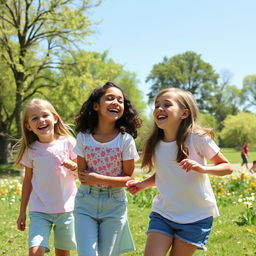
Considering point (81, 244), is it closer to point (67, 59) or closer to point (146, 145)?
point (146, 145)

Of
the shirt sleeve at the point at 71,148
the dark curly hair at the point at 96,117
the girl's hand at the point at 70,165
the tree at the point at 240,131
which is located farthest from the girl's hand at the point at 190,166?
the tree at the point at 240,131

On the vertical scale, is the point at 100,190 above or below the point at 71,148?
below

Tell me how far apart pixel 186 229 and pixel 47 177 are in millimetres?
1387

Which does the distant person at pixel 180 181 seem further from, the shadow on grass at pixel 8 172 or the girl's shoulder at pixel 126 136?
the shadow on grass at pixel 8 172

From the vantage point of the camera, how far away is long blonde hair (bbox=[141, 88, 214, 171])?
10.6 feet

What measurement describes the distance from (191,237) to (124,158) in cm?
78

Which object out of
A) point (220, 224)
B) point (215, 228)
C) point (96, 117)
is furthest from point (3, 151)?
point (96, 117)

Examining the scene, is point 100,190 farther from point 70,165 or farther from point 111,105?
point 111,105

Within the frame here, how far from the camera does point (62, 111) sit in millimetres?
24812

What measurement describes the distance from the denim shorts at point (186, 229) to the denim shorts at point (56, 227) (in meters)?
0.92

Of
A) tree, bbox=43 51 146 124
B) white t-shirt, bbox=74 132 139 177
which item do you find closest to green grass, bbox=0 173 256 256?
white t-shirt, bbox=74 132 139 177

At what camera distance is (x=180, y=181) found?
317 centimetres

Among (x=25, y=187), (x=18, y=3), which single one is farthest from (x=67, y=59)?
(x=25, y=187)

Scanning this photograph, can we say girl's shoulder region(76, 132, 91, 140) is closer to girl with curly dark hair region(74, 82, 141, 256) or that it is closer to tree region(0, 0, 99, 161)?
girl with curly dark hair region(74, 82, 141, 256)
